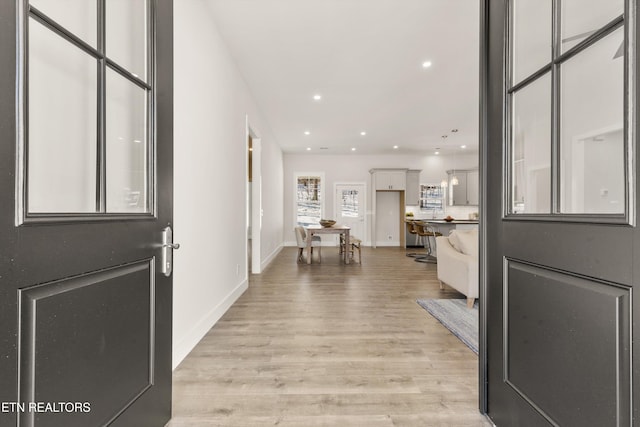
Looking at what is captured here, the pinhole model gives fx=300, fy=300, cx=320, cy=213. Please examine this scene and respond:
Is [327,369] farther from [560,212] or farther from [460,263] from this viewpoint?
[460,263]

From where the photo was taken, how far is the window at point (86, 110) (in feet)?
2.80

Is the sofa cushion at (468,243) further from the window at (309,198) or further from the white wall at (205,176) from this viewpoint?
the window at (309,198)

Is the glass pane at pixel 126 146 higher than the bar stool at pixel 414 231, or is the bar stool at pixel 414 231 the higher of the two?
the glass pane at pixel 126 146

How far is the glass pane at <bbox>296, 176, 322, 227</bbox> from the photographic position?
9.24 metres

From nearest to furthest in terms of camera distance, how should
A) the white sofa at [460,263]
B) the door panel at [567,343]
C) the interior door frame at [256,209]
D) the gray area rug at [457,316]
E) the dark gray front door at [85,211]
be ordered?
the dark gray front door at [85,211], the door panel at [567,343], the gray area rug at [457,316], the white sofa at [460,263], the interior door frame at [256,209]

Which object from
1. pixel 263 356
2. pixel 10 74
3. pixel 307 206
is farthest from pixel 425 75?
pixel 307 206

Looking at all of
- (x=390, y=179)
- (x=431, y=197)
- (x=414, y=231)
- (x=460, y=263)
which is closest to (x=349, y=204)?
(x=390, y=179)

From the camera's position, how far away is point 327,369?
1.97 meters

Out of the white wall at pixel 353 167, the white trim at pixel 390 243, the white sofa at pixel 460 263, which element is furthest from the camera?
the white trim at pixel 390 243

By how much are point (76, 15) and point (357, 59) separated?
2.99 m

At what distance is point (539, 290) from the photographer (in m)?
1.12

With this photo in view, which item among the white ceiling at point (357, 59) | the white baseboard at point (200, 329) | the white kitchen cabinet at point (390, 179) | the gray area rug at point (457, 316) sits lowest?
the gray area rug at point (457, 316)

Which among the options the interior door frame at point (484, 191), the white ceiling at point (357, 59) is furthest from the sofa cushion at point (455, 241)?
the interior door frame at point (484, 191)

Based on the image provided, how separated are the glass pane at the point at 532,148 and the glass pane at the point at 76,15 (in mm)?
1643
